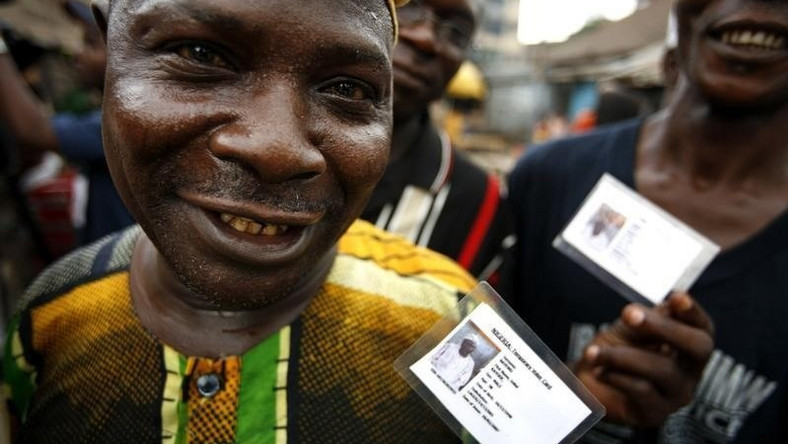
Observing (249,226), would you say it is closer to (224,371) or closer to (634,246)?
(224,371)

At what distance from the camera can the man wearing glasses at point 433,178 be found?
6.41 ft

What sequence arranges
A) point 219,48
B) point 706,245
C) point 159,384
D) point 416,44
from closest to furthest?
1. point 219,48
2. point 159,384
3. point 706,245
4. point 416,44

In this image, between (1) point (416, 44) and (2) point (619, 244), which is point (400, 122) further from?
(2) point (619, 244)

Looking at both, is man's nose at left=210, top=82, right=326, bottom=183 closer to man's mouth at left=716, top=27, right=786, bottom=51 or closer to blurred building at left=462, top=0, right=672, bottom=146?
man's mouth at left=716, top=27, right=786, bottom=51

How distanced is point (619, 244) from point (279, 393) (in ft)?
3.23

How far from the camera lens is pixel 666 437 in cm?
167

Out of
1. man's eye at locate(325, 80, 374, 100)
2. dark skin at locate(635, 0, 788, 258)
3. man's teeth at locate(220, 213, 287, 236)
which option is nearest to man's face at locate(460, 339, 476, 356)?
man's teeth at locate(220, 213, 287, 236)

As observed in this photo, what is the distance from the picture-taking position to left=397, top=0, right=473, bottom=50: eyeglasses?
194 cm

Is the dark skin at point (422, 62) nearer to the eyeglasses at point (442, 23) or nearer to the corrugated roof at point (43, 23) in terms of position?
the eyeglasses at point (442, 23)

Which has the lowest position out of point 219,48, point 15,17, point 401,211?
point 15,17

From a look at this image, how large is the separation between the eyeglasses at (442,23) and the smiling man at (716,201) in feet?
1.89

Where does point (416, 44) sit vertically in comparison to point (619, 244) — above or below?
above

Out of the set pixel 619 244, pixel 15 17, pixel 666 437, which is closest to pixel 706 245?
pixel 619 244

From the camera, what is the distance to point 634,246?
1475 mm
